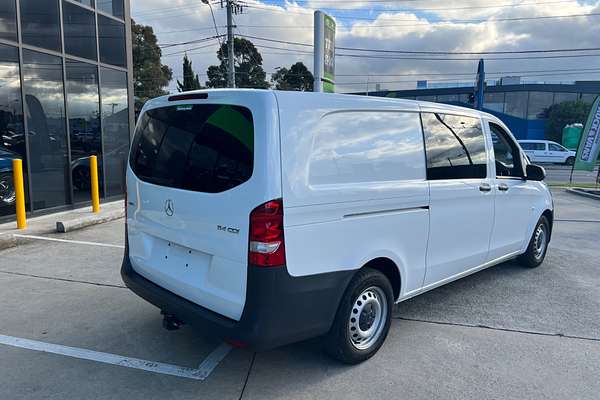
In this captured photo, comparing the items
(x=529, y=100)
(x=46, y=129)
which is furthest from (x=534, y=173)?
(x=529, y=100)

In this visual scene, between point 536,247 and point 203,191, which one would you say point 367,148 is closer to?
point 203,191

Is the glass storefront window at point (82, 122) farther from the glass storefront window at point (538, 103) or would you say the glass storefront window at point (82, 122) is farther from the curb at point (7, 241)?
the glass storefront window at point (538, 103)

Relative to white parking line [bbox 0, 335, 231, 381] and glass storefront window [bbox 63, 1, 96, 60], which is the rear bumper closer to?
white parking line [bbox 0, 335, 231, 381]

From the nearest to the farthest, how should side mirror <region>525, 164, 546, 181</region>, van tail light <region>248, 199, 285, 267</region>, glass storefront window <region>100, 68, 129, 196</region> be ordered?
van tail light <region>248, 199, 285, 267</region>, side mirror <region>525, 164, 546, 181</region>, glass storefront window <region>100, 68, 129, 196</region>

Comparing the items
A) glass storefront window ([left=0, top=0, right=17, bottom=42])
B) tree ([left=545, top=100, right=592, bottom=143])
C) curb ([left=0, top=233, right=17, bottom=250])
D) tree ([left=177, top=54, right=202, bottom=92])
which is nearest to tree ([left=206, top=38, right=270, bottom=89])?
tree ([left=177, top=54, right=202, bottom=92])

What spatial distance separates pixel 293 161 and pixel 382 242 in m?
1.03

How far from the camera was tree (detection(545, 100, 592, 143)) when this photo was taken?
44537 mm

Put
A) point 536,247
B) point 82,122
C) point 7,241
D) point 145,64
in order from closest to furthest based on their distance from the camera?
point 536,247
point 7,241
point 82,122
point 145,64

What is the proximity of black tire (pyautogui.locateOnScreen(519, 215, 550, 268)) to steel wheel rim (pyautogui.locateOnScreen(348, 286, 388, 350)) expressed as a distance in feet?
10.3

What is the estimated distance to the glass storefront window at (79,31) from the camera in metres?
9.66

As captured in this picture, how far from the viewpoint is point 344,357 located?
329 centimetres

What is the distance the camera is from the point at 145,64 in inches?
1423

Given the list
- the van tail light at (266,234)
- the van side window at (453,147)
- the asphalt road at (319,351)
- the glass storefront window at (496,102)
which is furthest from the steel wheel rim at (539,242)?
the glass storefront window at (496,102)

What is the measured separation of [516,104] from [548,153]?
857 inches
